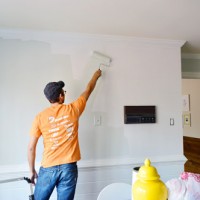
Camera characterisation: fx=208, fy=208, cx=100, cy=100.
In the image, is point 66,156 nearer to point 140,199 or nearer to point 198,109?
point 140,199

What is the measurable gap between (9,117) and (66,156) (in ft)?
2.92

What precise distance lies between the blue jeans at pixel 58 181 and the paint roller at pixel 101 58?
1.23 metres

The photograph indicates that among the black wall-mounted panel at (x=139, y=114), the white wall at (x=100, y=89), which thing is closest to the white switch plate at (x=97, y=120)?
the white wall at (x=100, y=89)

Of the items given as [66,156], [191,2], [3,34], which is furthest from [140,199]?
[3,34]

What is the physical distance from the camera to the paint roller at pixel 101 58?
2.46 metres

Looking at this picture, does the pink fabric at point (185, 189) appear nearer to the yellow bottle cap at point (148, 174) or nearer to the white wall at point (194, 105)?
the yellow bottle cap at point (148, 174)

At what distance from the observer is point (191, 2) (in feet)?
5.63

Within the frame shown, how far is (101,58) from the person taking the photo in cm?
247

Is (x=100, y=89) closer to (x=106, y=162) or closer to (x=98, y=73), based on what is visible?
(x=98, y=73)

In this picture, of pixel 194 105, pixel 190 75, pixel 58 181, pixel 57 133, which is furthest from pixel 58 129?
pixel 194 105

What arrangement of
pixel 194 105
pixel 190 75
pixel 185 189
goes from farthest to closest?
pixel 194 105 < pixel 190 75 < pixel 185 189

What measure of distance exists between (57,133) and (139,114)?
1.13m

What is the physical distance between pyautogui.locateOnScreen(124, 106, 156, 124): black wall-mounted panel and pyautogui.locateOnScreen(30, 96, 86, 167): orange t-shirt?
86cm

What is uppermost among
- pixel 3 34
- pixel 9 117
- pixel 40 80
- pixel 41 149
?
pixel 3 34
